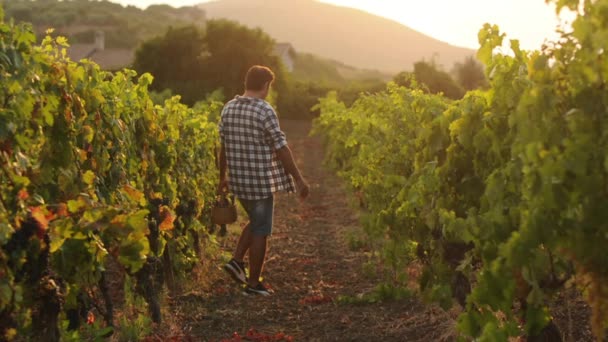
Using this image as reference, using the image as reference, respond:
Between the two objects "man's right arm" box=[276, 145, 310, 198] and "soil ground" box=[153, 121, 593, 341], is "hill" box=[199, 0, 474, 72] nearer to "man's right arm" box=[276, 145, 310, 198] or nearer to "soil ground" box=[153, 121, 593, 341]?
"soil ground" box=[153, 121, 593, 341]

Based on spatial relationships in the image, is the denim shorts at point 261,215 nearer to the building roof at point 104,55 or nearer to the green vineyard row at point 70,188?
the green vineyard row at point 70,188

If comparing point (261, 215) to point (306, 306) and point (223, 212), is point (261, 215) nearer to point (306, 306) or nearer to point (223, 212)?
point (223, 212)

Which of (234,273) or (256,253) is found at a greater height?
(256,253)

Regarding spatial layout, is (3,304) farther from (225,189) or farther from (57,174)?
(225,189)

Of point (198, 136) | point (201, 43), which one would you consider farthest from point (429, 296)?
point (201, 43)

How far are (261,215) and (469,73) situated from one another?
43.8m

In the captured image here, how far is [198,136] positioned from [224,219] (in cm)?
213

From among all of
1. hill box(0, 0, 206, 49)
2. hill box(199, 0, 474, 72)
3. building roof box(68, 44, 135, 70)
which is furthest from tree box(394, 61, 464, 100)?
hill box(199, 0, 474, 72)

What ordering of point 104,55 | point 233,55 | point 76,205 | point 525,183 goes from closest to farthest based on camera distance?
point 525,183 → point 76,205 → point 233,55 → point 104,55

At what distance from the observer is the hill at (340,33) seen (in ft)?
466

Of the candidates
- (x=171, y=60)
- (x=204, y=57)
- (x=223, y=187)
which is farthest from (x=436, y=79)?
(x=223, y=187)

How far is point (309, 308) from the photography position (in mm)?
6312

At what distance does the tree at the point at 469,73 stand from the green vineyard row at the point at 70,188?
1711 inches

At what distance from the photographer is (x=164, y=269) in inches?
258
